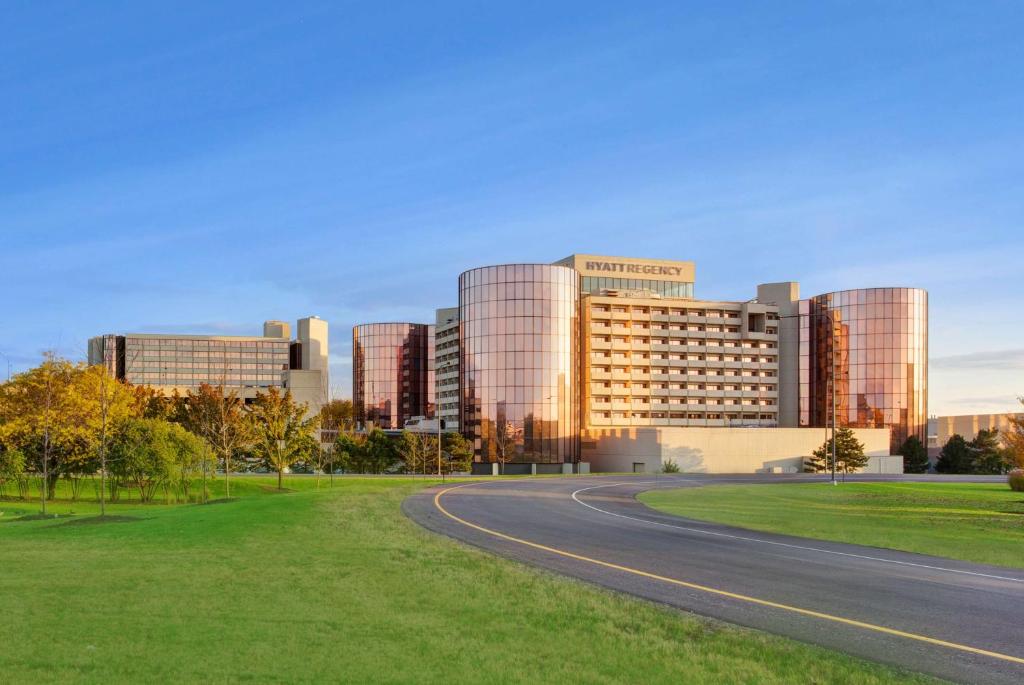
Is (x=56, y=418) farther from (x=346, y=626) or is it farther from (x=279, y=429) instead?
(x=346, y=626)

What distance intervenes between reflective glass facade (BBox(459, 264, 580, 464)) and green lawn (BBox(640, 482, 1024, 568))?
50.2m

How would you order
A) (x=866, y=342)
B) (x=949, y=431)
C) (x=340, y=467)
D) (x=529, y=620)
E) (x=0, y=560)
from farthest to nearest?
(x=949, y=431), (x=866, y=342), (x=340, y=467), (x=0, y=560), (x=529, y=620)

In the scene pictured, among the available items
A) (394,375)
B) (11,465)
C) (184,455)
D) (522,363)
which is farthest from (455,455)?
(394,375)

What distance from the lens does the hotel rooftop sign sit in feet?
481

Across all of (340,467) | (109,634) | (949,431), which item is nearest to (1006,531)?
(109,634)

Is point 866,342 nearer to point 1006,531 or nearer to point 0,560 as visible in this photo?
point 1006,531

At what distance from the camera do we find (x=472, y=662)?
967 cm

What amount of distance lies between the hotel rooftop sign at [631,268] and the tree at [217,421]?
76.7m

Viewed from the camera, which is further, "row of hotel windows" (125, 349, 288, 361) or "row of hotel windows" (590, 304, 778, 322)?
"row of hotel windows" (125, 349, 288, 361)

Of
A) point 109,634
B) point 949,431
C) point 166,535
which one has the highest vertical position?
point 109,634

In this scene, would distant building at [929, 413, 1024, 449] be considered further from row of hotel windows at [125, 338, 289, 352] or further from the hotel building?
row of hotel windows at [125, 338, 289, 352]

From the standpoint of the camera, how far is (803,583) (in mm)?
16406

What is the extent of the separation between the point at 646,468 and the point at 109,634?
94896mm

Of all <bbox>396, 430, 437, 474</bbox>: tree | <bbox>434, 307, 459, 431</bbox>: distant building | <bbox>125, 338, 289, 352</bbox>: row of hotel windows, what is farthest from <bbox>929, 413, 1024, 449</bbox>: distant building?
<bbox>125, 338, 289, 352</bbox>: row of hotel windows
